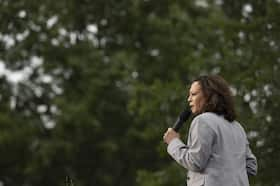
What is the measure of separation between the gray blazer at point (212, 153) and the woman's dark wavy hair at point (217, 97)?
0.05 m

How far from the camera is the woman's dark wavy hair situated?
5203 millimetres

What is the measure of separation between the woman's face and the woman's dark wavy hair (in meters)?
0.02

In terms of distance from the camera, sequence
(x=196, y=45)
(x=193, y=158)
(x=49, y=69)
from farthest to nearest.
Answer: (x=49, y=69)
(x=196, y=45)
(x=193, y=158)

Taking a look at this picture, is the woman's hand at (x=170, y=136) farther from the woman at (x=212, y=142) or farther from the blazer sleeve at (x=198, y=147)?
the blazer sleeve at (x=198, y=147)

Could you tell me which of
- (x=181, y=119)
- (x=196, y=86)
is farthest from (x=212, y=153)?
(x=196, y=86)

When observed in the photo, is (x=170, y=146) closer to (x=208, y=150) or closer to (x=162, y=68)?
(x=208, y=150)

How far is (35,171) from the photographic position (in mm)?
25188

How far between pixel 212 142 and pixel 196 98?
312 mm

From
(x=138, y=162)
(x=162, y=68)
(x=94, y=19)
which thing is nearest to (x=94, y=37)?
(x=94, y=19)

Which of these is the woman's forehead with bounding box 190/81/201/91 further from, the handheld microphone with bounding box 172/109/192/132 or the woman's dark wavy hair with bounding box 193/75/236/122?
the handheld microphone with bounding box 172/109/192/132

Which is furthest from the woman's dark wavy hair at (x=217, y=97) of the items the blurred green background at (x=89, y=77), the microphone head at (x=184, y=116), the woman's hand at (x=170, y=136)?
the blurred green background at (x=89, y=77)

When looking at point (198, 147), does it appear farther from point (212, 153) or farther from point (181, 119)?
point (181, 119)

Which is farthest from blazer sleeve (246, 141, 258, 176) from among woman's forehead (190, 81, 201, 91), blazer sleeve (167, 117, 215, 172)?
woman's forehead (190, 81, 201, 91)

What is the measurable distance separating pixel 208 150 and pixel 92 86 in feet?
66.5
